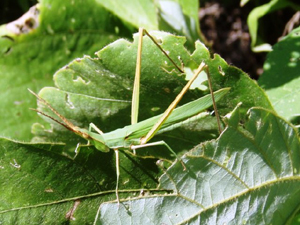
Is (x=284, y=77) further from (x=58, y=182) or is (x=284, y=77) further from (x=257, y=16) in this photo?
(x=58, y=182)

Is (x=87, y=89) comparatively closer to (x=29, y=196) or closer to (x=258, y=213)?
(x=29, y=196)

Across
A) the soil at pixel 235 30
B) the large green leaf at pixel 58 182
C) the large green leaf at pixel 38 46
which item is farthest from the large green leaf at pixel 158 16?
the large green leaf at pixel 58 182

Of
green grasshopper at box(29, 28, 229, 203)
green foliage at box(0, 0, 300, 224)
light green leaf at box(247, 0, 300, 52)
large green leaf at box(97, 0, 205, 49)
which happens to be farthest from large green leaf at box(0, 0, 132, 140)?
light green leaf at box(247, 0, 300, 52)

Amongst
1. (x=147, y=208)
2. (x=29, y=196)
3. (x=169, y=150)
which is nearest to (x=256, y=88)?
(x=169, y=150)

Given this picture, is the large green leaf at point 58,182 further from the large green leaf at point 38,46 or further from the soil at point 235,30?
the soil at point 235,30

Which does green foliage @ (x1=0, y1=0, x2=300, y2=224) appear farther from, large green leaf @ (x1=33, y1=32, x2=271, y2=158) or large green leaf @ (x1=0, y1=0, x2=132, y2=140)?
large green leaf @ (x1=0, y1=0, x2=132, y2=140)

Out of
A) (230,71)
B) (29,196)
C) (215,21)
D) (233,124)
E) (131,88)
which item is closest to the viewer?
(233,124)

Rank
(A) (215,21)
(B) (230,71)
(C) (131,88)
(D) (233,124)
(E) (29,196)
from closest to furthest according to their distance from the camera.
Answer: (D) (233,124), (E) (29,196), (B) (230,71), (C) (131,88), (A) (215,21)
